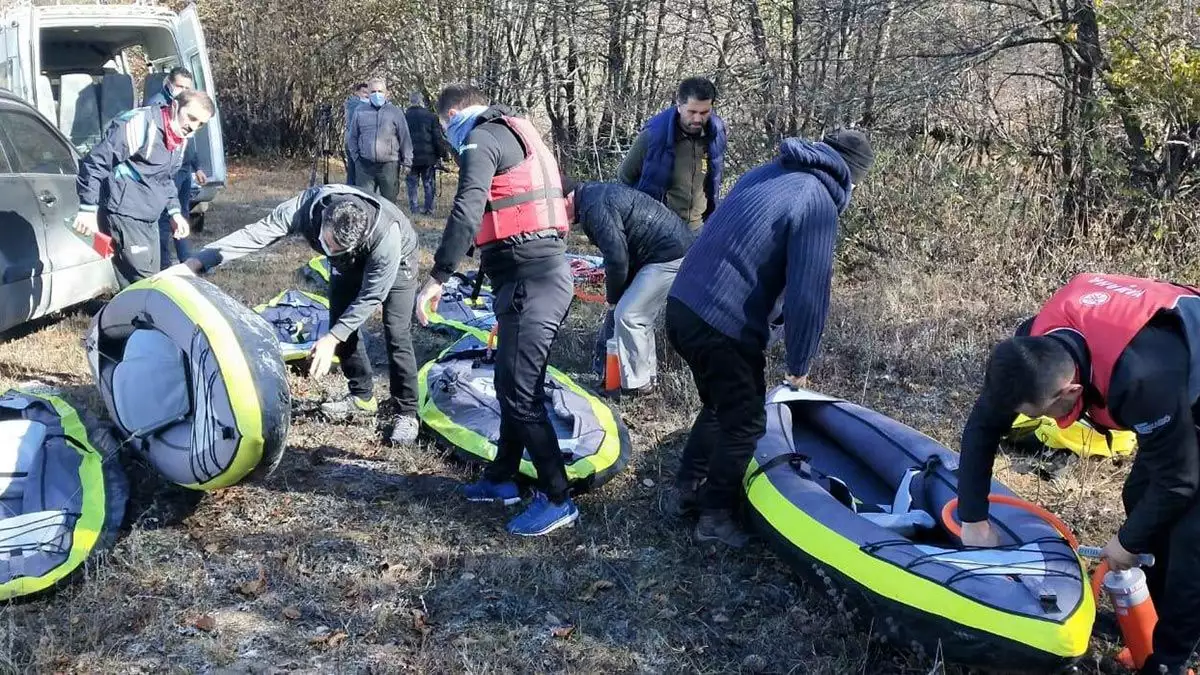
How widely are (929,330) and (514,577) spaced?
4.09 m

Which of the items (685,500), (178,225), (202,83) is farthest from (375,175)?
(685,500)

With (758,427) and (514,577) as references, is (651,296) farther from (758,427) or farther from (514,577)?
(514,577)

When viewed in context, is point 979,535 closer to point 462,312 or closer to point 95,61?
point 462,312

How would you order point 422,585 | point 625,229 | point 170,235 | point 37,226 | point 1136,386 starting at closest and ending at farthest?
1. point 1136,386
2. point 422,585
3. point 625,229
4. point 37,226
5. point 170,235

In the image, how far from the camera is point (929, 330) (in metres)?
6.66

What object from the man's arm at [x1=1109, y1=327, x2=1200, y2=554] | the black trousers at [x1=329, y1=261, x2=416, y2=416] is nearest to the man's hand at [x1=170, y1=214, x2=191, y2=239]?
the black trousers at [x1=329, y1=261, x2=416, y2=416]

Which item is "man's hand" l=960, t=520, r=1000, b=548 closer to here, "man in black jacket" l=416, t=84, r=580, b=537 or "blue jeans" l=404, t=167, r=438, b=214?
"man in black jacket" l=416, t=84, r=580, b=537

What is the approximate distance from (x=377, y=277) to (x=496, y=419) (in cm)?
95

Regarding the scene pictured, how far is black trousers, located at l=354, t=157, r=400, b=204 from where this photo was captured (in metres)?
9.96

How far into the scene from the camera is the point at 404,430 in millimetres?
4906

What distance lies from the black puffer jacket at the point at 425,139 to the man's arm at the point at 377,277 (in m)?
8.10

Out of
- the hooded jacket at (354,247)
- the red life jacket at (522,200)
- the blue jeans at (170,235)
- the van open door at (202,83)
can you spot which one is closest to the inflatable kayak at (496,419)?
the hooded jacket at (354,247)

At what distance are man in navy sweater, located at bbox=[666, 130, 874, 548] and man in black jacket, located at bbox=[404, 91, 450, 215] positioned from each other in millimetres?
9210

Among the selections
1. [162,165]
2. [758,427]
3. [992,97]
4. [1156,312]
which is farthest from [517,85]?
[1156,312]
